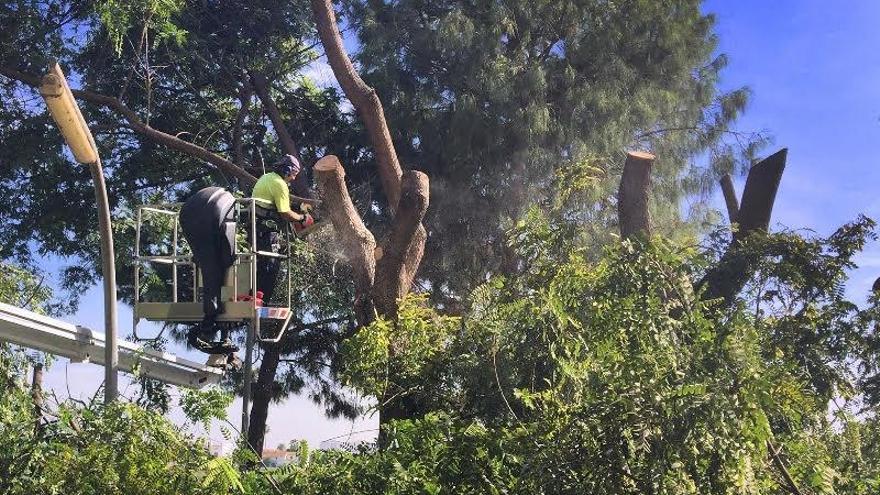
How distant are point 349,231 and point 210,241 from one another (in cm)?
191

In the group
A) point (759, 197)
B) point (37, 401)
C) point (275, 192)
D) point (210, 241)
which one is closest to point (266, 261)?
point (275, 192)

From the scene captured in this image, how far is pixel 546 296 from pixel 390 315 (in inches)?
121

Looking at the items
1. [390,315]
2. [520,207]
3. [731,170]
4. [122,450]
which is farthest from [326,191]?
[731,170]

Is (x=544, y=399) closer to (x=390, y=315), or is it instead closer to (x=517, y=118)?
(x=390, y=315)

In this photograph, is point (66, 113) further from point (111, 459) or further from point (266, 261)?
point (266, 261)

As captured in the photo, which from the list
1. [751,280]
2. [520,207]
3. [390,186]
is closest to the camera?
[751,280]

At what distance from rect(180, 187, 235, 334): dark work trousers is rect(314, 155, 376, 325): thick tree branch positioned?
1.36m

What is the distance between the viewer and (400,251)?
8.71m

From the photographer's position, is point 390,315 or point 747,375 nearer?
point 747,375

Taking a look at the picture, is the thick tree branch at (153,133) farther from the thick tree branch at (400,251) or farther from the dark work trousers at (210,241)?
the dark work trousers at (210,241)

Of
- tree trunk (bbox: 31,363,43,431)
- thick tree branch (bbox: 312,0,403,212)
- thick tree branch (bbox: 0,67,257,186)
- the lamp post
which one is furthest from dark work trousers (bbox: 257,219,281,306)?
thick tree branch (bbox: 0,67,257,186)

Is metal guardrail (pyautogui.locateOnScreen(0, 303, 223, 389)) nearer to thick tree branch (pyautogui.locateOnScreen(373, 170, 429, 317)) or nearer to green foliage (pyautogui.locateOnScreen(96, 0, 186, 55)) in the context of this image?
thick tree branch (pyautogui.locateOnScreen(373, 170, 429, 317))

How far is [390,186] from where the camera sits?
10180 mm

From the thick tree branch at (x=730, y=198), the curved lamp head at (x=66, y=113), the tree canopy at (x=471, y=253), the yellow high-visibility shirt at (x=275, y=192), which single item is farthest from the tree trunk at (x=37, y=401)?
the thick tree branch at (x=730, y=198)
